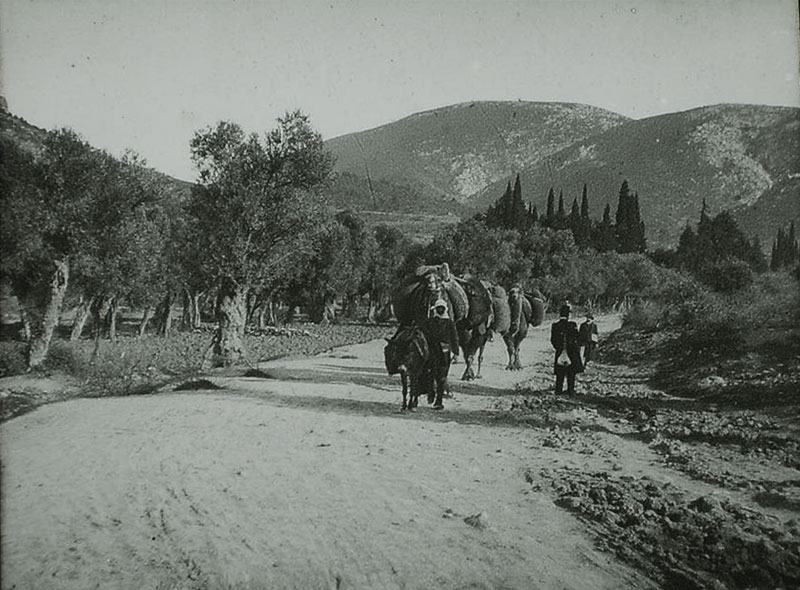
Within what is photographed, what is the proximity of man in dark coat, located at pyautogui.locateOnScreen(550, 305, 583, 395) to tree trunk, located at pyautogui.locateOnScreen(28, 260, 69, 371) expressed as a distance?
10702mm

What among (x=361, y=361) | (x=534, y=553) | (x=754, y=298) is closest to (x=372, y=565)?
(x=534, y=553)

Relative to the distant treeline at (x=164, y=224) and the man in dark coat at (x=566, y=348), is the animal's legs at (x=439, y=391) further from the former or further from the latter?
the distant treeline at (x=164, y=224)

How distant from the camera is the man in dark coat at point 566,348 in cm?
1120

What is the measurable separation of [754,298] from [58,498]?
18.2m

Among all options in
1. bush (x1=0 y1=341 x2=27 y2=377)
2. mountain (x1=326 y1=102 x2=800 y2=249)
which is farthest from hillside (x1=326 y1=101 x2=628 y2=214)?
bush (x1=0 y1=341 x2=27 y2=377)

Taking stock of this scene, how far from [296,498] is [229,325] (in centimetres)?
1437

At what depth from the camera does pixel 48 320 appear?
41.2 ft

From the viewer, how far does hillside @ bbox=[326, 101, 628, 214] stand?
376ft

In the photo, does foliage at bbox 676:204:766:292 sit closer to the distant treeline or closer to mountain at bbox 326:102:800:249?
the distant treeline

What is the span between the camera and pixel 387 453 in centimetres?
651

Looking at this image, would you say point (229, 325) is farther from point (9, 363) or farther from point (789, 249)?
point (789, 249)

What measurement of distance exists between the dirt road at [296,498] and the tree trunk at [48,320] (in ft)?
15.9

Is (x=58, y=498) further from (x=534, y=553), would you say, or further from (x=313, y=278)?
(x=313, y=278)

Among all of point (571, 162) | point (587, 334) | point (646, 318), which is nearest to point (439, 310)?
point (587, 334)
